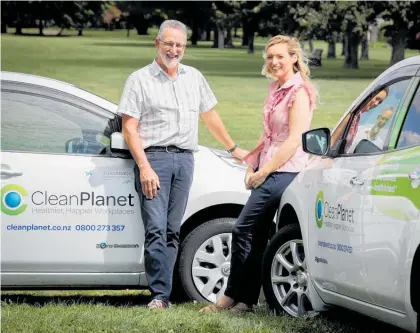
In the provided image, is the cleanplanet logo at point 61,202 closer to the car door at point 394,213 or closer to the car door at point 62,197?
the car door at point 62,197

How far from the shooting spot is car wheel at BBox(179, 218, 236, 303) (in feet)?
25.8

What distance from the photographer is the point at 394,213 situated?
5180 millimetres

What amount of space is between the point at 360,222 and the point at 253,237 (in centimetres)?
185

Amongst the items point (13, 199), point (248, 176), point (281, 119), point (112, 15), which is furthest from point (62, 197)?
point (112, 15)

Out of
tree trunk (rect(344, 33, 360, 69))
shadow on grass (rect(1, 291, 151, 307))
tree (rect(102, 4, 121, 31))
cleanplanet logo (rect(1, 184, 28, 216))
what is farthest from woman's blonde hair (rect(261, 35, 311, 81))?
tree (rect(102, 4, 121, 31))

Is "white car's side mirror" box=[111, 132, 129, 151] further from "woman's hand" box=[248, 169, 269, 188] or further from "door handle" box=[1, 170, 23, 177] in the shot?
"woman's hand" box=[248, 169, 269, 188]

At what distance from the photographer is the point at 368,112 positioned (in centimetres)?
631

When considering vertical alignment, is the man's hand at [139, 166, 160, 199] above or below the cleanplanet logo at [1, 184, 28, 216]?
above

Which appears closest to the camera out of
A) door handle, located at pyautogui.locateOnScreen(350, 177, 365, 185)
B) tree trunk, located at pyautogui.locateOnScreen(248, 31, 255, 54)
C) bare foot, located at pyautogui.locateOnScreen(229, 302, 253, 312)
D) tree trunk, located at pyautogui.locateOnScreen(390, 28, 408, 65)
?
door handle, located at pyautogui.locateOnScreen(350, 177, 365, 185)

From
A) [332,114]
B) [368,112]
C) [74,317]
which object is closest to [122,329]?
[74,317]

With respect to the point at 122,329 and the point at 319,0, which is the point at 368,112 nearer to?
the point at 122,329

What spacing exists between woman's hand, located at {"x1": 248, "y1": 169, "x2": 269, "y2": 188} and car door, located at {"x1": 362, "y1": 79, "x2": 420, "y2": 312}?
164 centimetres

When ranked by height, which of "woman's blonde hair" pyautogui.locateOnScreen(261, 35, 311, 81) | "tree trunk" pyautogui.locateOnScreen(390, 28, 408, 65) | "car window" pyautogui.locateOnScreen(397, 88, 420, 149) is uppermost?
"woman's blonde hair" pyautogui.locateOnScreen(261, 35, 311, 81)

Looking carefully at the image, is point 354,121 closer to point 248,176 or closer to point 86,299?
point 248,176
